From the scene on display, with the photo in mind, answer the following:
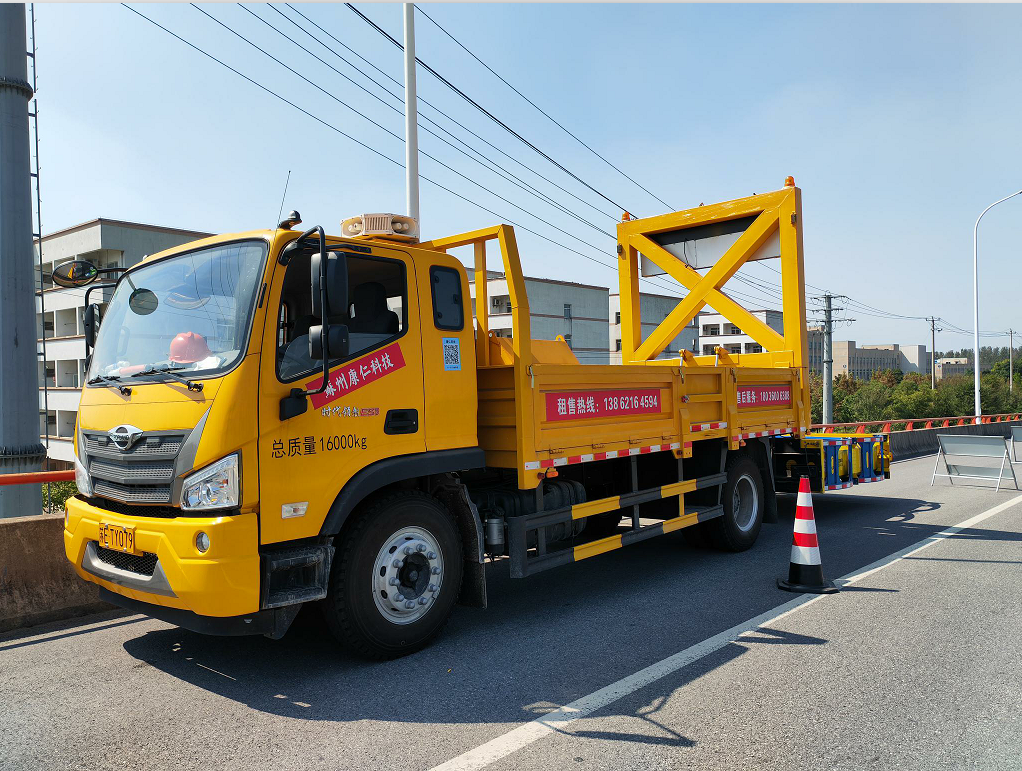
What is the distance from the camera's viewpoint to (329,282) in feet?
12.9

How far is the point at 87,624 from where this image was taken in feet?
17.5

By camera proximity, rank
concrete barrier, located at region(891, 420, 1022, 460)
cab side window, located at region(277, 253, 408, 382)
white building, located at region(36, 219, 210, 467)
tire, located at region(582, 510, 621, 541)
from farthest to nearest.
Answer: white building, located at region(36, 219, 210, 467)
concrete barrier, located at region(891, 420, 1022, 460)
tire, located at region(582, 510, 621, 541)
cab side window, located at region(277, 253, 408, 382)

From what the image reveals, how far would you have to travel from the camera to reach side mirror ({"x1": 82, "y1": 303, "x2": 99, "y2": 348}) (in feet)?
17.1

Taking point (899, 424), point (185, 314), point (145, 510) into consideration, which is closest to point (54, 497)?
point (145, 510)

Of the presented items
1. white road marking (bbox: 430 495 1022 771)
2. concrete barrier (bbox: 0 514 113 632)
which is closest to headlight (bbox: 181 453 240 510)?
white road marking (bbox: 430 495 1022 771)

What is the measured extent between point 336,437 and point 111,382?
4.94ft

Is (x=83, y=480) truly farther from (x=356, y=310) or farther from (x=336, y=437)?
(x=356, y=310)

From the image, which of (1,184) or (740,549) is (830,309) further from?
(1,184)

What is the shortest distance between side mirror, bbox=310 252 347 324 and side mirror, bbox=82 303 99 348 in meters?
2.31

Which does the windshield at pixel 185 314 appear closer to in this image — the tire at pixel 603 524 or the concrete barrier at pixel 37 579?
the concrete barrier at pixel 37 579

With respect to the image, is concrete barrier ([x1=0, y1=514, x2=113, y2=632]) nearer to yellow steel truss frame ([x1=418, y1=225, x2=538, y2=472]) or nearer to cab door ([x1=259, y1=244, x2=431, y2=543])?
cab door ([x1=259, y1=244, x2=431, y2=543])

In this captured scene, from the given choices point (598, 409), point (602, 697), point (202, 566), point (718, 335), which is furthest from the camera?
point (718, 335)

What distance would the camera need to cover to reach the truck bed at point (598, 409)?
5176 millimetres

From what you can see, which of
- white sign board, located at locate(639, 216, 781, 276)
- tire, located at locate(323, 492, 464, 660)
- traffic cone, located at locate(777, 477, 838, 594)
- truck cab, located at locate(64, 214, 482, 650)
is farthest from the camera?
white sign board, located at locate(639, 216, 781, 276)
